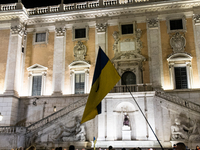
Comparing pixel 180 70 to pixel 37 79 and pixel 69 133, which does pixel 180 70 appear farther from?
pixel 37 79

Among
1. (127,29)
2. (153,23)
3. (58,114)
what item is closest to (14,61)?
(58,114)

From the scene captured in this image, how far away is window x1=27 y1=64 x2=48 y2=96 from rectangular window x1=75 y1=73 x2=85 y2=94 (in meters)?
3.63

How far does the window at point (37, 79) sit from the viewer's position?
90.8ft

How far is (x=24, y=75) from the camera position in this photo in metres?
28.4

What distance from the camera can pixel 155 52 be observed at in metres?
26.1

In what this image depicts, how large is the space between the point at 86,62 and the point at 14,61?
Answer: 307 inches

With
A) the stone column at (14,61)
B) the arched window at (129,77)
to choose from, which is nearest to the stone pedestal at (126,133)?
the arched window at (129,77)

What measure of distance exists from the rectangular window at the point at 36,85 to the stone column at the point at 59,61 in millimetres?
1853

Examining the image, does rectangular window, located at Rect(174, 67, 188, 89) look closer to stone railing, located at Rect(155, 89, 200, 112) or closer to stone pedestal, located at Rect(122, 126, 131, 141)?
stone railing, located at Rect(155, 89, 200, 112)

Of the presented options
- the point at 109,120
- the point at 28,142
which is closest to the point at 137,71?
the point at 109,120

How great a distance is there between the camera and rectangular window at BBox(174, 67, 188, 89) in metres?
25.1

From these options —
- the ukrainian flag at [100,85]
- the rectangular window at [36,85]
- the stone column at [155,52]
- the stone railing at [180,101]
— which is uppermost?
the stone column at [155,52]

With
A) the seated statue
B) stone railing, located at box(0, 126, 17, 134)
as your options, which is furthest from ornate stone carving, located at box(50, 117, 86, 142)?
the seated statue

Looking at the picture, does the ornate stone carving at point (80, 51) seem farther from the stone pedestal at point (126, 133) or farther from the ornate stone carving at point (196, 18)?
the ornate stone carving at point (196, 18)
